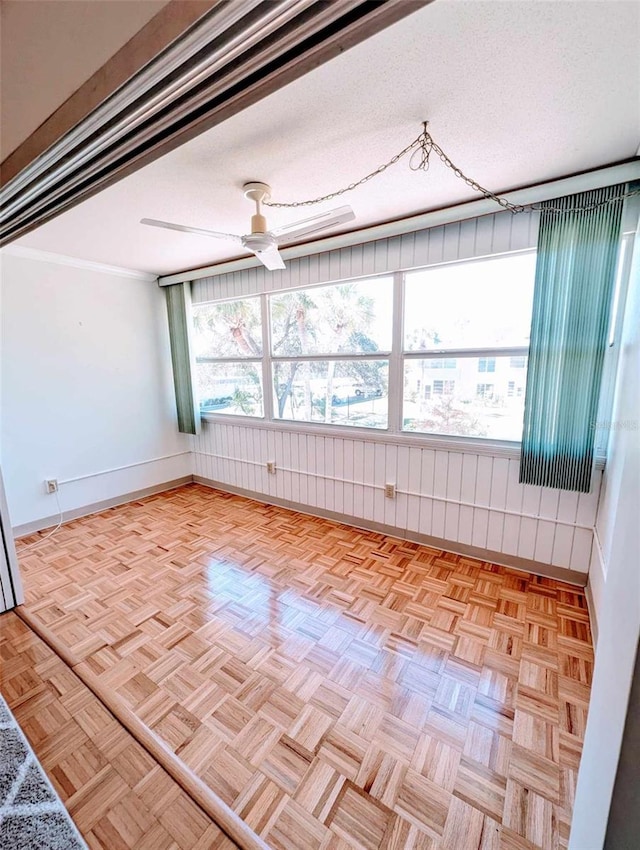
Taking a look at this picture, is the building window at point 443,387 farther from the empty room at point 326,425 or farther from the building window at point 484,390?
the building window at point 484,390

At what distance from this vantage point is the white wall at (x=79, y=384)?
2.97 m

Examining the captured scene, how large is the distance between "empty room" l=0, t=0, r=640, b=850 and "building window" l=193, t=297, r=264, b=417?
0.13 feet

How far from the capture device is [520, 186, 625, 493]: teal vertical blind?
1956mm

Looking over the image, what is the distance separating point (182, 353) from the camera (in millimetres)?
3990

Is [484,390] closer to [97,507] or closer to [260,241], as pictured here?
[260,241]

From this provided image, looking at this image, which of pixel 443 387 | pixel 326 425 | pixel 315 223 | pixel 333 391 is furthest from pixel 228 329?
pixel 443 387

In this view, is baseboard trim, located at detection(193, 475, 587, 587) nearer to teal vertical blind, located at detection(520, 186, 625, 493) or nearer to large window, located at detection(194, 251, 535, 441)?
teal vertical blind, located at detection(520, 186, 625, 493)

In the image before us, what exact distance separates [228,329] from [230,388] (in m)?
0.63

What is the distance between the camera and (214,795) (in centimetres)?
121

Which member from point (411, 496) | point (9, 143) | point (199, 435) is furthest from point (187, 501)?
point (9, 143)

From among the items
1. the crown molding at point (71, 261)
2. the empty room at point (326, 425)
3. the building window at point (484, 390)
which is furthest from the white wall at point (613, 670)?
the crown molding at point (71, 261)

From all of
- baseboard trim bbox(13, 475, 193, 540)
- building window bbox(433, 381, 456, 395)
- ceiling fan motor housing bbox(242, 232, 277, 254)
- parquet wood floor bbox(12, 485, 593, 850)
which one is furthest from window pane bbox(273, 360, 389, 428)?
baseboard trim bbox(13, 475, 193, 540)

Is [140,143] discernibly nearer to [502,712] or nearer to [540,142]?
[540,142]

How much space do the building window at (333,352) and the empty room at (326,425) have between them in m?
0.02
